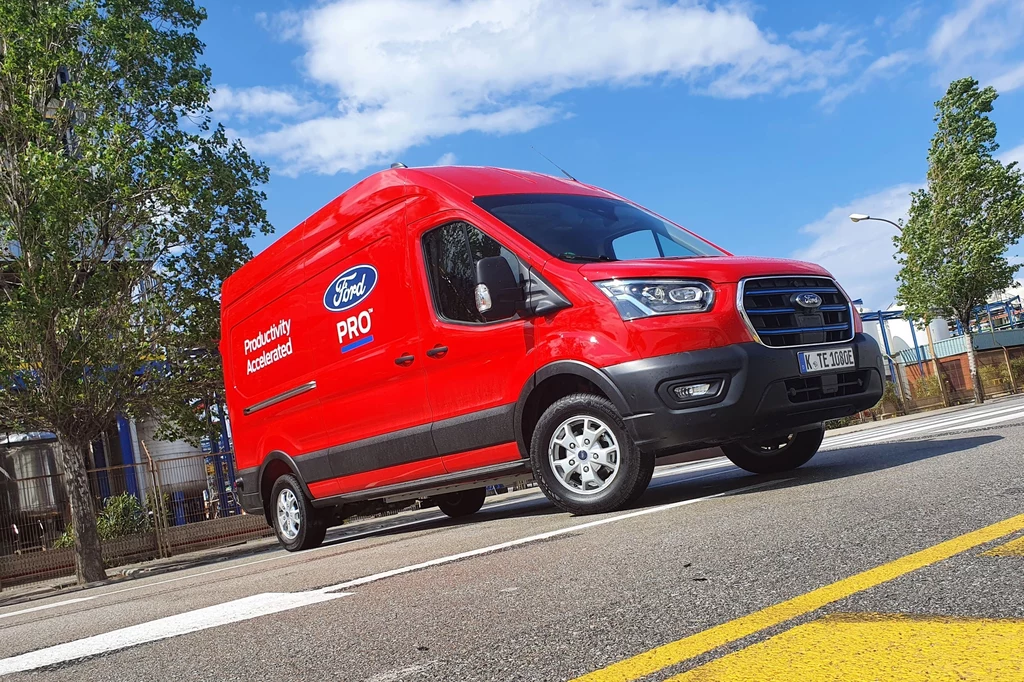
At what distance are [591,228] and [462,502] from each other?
398 centimetres

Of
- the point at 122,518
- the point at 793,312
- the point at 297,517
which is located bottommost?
the point at 297,517

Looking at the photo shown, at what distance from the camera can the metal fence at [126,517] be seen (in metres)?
16.0

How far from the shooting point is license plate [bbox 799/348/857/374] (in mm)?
5723

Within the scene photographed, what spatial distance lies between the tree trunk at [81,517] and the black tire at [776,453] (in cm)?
1061

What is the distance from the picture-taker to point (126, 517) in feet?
55.2

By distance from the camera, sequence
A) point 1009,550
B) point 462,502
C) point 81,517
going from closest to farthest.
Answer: point 1009,550 < point 462,502 < point 81,517

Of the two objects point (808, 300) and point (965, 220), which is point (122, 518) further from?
point (965, 220)

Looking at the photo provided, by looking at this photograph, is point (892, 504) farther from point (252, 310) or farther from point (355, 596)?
point (252, 310)

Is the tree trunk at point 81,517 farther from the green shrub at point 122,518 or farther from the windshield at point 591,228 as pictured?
the windshield at point 591,228

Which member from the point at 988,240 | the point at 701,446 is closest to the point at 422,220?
the point at 701,446

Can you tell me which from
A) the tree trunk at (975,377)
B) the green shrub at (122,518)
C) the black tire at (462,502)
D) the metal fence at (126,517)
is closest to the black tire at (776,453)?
the black tire at (462,502)

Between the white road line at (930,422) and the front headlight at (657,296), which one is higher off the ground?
the front headlight at (657,296)

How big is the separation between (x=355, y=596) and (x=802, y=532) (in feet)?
6.37

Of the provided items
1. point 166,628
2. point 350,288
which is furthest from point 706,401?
point 350,288
